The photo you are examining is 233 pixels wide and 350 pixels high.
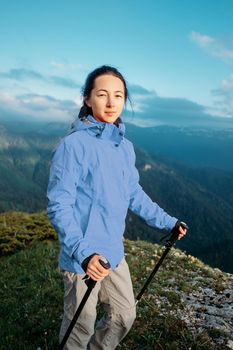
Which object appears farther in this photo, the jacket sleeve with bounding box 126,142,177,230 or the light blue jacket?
the jacket sleeve with bounding box 126,142,177,230

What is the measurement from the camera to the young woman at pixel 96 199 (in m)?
4.90

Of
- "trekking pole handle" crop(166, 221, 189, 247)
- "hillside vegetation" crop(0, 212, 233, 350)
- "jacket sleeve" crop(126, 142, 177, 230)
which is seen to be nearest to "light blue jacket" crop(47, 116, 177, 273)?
"jacket sleeve" crop(126, 142, 177, 230)

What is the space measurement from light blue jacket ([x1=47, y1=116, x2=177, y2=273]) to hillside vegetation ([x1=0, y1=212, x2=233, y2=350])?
128 inches

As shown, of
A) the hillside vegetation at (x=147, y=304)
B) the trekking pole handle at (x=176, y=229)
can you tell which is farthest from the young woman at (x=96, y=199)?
the hillside vegetation at (x=147, y=304)

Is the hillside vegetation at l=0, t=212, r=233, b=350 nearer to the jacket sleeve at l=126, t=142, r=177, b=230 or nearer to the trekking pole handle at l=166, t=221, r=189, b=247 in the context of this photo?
the trekking pole handle at l=166, t=221, r=189, b=247

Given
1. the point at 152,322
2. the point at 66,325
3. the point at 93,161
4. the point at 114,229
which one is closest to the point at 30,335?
the point at 152,322

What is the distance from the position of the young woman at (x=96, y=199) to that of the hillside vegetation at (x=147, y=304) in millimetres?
2339

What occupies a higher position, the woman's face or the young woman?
the woman's face

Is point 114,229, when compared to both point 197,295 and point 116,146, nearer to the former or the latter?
point 116,146

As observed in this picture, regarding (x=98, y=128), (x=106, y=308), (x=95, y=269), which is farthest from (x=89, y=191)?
(x=106, y=308)

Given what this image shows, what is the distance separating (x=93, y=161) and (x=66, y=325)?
2158 mm

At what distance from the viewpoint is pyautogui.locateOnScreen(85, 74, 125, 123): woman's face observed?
17.9ft

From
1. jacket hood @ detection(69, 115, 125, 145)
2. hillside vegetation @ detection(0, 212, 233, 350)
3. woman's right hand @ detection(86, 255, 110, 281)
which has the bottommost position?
hillside vegetation @ detection(0, 212, 233, 350)

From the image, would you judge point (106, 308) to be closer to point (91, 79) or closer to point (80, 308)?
point (80, 308)
